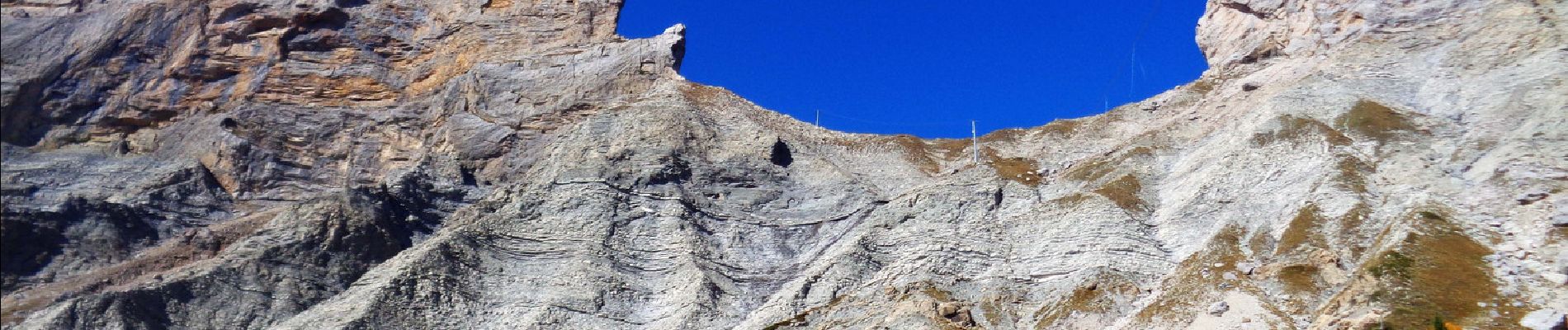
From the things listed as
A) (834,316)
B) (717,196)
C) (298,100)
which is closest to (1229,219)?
(834,316)

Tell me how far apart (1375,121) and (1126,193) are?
1239 centimetres

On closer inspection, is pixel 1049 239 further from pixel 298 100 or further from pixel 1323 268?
pixel 298 100

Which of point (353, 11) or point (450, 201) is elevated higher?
point (353, 11)

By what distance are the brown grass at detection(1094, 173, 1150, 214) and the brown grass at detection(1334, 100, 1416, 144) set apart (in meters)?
10.3

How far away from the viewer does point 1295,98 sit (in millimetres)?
87625

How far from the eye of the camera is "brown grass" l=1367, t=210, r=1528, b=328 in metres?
63.0

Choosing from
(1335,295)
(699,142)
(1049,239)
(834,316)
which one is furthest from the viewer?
(699,142)

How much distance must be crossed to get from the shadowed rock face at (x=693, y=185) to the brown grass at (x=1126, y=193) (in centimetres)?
28

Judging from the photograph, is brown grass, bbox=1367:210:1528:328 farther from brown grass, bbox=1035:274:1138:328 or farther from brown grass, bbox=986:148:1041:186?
brown grass, bbox=986:148:1041:186

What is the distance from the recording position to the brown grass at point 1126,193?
82.8 m

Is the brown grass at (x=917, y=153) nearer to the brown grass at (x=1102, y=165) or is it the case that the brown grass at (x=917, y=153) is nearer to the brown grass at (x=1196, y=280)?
the brown grass at (x=1102, y=165)

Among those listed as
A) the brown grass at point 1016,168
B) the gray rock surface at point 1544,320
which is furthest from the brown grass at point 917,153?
the gray rock surface at point 1544,320

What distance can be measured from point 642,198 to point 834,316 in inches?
642

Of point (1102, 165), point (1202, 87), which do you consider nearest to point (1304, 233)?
point (1102, 165)
